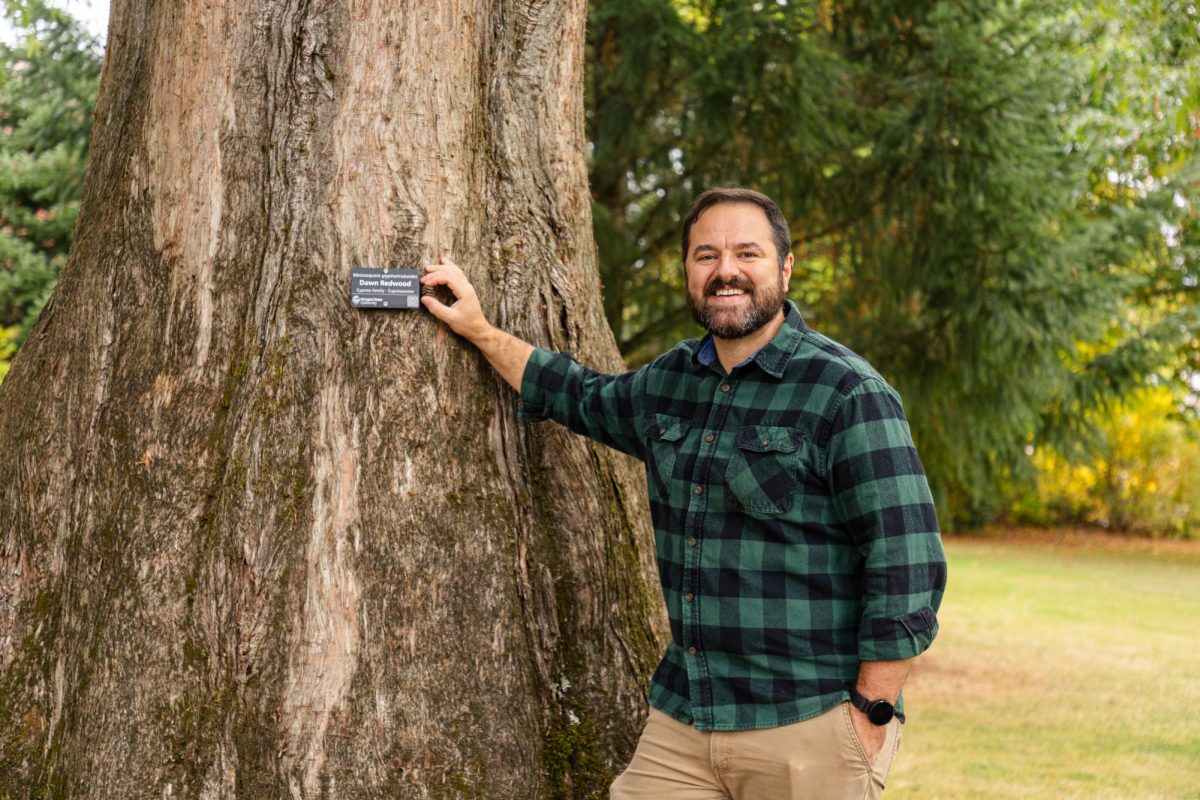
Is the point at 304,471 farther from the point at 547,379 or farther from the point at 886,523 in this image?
the point at 886,523

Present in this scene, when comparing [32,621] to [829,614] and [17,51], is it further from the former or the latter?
[17,51]

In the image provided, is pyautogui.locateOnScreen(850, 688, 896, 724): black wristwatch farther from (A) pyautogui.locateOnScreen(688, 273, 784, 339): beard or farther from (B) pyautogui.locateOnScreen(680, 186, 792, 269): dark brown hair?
(B) pyautogui.locateOnScreen(680, 186, 792, 269): dark brown hair

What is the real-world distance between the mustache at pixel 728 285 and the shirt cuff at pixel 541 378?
627mm

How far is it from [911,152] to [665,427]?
6471mm

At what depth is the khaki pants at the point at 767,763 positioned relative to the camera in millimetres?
2898

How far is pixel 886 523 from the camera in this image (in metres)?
2.88

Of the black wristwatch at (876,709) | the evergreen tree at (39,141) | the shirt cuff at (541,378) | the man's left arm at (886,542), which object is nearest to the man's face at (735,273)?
the man's left arm at (886,542)

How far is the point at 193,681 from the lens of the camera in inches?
133

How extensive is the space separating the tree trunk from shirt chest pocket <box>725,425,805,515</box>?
890mm

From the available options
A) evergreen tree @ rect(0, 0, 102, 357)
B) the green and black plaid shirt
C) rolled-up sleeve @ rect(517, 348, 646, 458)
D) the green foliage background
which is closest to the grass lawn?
the green foliage background

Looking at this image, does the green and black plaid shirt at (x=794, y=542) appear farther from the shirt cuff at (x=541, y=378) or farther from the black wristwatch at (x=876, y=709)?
the shirt cuff at (x=541, y=378)

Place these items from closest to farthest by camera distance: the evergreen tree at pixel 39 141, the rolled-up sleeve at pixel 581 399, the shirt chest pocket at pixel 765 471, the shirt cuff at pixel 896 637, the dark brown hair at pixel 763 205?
the shirt cuff at pixel 896 637, the shirt chest pocket at pixel 765 471, the dark brown hair at pixel 763 205, the rolled-up sleeve at pixel 581 399, the evergreen tree at pixel 39 141

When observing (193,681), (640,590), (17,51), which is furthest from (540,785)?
(17,51)

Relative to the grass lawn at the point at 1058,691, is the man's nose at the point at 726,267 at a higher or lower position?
higher
